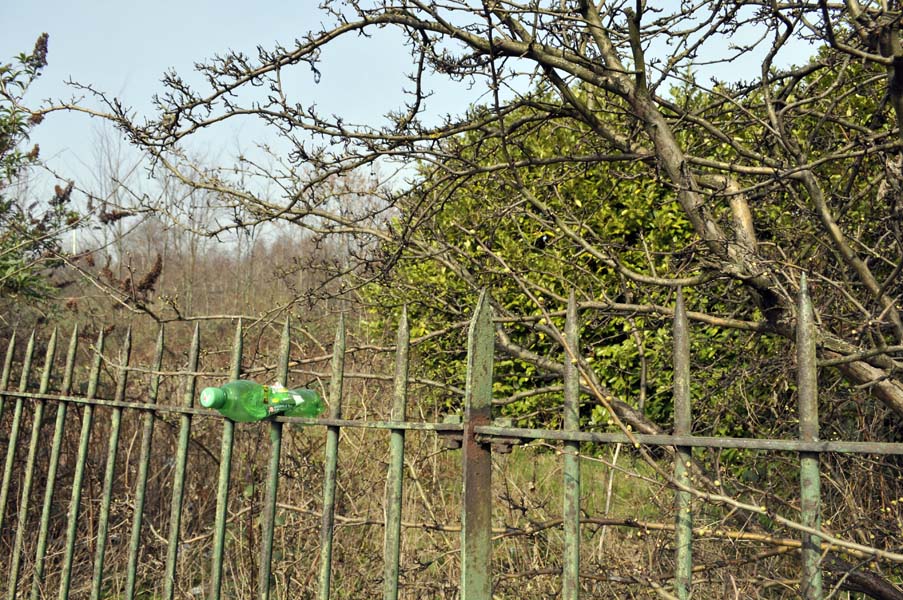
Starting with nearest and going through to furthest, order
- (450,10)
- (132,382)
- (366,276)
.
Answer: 1. (450,10)
2. (366,276)
3. (132,382)

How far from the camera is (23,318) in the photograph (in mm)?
7152

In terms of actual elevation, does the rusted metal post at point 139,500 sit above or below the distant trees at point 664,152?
below

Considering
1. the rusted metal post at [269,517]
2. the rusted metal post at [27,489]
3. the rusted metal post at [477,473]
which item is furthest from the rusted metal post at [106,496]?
the rusted metal post at [477,473]

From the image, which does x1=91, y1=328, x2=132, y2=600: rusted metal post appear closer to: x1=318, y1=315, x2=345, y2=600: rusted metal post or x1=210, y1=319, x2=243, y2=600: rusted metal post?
x1=210, y1=319, x2=243, y2=600: rusted metal post

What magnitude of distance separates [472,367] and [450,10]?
137 centimetres

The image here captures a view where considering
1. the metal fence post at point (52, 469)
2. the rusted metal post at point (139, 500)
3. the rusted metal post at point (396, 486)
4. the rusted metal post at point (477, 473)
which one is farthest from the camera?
the metal fence post at point (52, 469)

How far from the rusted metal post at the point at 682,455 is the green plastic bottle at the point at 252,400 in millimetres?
1353

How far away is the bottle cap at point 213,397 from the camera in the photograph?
7.70 feet

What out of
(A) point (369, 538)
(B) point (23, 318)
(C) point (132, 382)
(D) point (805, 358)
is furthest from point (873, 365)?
(B) point (23, 318)

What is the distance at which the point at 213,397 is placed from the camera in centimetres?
237

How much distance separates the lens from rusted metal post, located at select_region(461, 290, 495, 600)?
1914mm

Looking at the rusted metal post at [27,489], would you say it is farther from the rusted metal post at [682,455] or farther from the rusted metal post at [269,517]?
the rusted metal post at [682,455]

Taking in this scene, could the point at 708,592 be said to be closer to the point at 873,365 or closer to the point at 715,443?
the point at 873,365

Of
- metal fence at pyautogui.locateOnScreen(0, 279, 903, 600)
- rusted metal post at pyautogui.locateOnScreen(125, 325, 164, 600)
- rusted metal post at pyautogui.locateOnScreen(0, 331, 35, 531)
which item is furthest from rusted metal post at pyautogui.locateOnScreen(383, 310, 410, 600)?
rusted metal post at pyautogui.locateOnScreen(0, 331, 35, 531)
